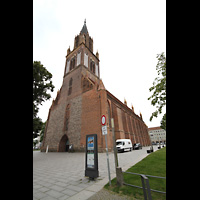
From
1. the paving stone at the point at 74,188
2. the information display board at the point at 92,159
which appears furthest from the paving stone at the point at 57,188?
the information display board at the point at 92,159

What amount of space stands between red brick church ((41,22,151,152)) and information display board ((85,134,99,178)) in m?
10.9

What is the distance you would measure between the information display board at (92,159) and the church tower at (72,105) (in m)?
13.2

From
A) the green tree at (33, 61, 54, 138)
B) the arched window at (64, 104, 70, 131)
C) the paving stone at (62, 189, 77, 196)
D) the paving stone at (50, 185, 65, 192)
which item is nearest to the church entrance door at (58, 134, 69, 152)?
the arched window at (64, 104, 70, 131)

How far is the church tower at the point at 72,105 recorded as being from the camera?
20.2 meters

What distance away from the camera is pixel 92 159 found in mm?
5215

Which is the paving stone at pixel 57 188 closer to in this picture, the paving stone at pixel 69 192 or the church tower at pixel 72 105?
the paving stone at pixel 69 192

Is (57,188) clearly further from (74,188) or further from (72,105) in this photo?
(72,105)

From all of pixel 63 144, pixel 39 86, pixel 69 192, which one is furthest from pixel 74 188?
pixel 63 144
